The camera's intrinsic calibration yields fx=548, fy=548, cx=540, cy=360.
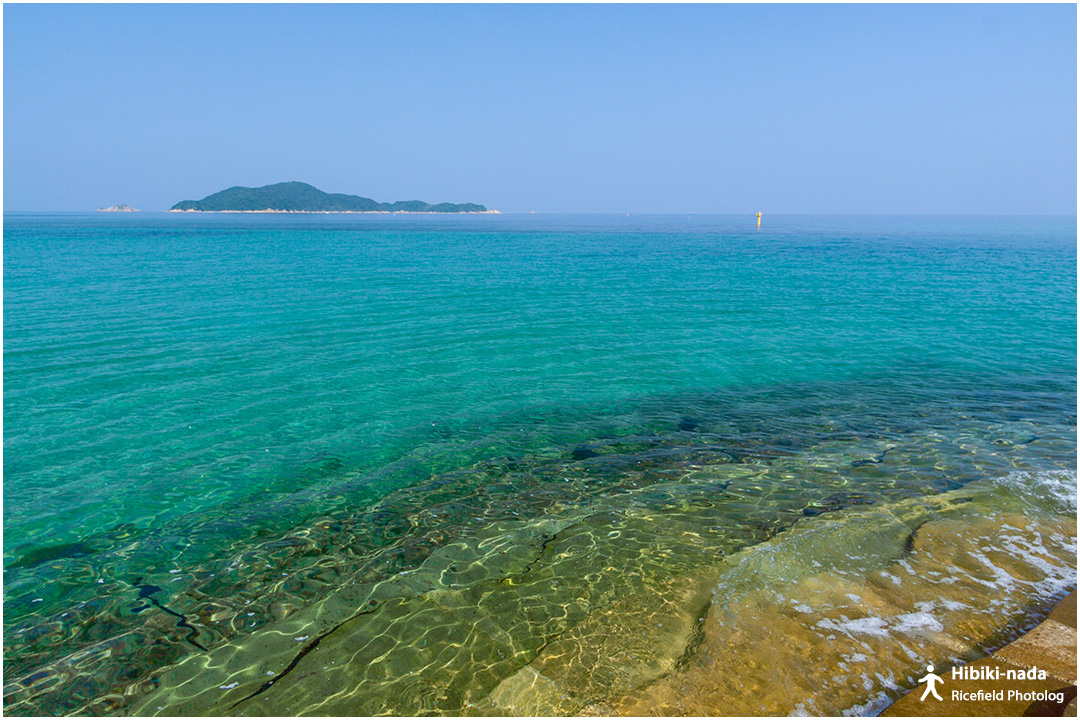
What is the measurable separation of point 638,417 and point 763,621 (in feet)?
27.9

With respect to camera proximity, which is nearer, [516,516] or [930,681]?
[930,681]

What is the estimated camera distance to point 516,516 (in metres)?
10.6

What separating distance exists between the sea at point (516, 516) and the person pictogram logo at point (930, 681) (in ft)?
0.41

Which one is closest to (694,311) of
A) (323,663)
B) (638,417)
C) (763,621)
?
(638,417)

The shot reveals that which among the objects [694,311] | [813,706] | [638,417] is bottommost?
[813,706]

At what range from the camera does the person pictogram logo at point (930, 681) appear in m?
6.16

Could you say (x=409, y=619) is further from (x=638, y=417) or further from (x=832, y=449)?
(x=832, y=449)

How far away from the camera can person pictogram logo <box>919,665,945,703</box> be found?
242 inches

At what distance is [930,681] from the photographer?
6.34 metres

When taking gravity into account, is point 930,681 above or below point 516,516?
below

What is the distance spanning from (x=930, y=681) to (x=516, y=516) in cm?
659

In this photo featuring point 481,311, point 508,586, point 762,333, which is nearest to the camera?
point 508,586

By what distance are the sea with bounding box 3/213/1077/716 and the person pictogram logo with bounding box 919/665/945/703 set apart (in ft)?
0.41

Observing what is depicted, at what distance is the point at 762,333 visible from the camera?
86.2 ft
